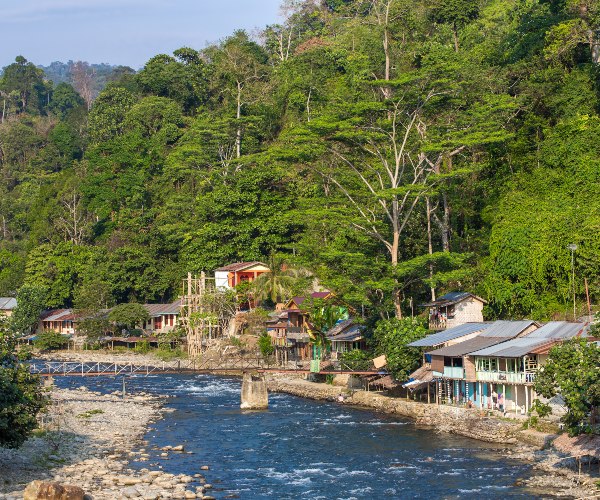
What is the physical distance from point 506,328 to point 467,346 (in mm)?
2980

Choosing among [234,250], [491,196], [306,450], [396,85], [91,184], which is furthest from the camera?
[91,184]

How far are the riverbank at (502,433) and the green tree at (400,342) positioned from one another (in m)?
2.01

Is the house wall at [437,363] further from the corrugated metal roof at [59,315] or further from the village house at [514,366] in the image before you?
the corrugated metal roof at [59,315]

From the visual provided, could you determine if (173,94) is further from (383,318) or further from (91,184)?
(383,318)

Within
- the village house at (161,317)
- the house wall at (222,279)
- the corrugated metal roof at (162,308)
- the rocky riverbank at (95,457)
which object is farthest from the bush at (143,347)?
the rocky riverbank at (95,457)

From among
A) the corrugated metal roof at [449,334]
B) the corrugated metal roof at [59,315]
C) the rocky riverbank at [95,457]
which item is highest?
the corrugated metal roof at [59,315]

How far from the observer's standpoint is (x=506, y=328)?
52.7m

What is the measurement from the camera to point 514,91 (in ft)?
233

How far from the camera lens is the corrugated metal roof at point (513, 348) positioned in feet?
152

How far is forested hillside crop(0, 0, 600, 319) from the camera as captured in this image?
203 feet

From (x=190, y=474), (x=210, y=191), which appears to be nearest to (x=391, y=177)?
(x=190, y=474)

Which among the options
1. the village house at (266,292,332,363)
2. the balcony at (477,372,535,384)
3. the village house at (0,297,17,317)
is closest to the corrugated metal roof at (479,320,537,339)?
the balcony at (477,372,535,384)

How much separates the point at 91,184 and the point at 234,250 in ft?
95.7

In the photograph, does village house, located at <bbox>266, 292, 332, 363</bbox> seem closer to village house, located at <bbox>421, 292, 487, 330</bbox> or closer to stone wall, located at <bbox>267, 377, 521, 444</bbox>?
stone wall, located at <bbox>267, 377, 521, 444</bbox>
